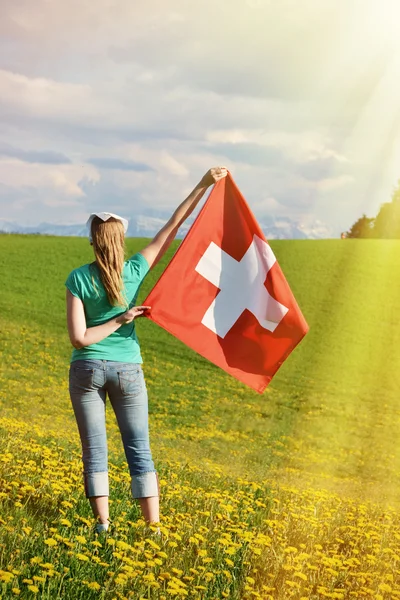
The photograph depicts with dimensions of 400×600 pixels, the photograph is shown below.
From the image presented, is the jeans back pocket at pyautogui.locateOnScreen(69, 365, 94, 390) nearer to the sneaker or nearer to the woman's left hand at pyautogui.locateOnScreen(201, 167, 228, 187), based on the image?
the sneaker

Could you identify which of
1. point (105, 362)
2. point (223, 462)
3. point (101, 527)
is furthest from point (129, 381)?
point (223, 462)

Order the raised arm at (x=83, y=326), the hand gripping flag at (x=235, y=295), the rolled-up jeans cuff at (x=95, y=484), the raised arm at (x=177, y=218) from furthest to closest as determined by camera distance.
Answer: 1. the hand gripping flag at (x=235, y=295)
2. the raised arm at (x=177, y=218)
3. the rolled-up jeans cuff at (x=95, y=484)
4. the raised arm at (x=83, y=326)

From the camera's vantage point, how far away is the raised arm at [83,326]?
495 cm

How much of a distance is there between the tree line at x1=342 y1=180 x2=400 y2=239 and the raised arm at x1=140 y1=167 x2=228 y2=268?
101 meters

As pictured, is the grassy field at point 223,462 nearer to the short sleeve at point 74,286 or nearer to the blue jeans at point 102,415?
the blue jeans at point 102,415

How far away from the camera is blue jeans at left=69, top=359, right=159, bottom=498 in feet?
16.7

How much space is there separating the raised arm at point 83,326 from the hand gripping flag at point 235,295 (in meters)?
0.99

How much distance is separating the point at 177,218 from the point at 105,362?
134 cm

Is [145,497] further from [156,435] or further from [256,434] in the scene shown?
[256,434]

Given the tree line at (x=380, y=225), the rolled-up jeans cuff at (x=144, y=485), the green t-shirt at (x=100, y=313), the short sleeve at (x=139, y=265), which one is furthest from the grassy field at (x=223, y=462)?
the tree line at (x=380, y=225)

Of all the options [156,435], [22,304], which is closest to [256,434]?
[156,435]

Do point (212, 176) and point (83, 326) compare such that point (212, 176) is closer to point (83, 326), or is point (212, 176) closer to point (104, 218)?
point (104, 218)

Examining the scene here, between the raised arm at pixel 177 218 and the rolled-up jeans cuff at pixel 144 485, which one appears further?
the raised arm at pixel 177 218

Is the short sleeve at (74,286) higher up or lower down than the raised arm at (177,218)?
lower down
